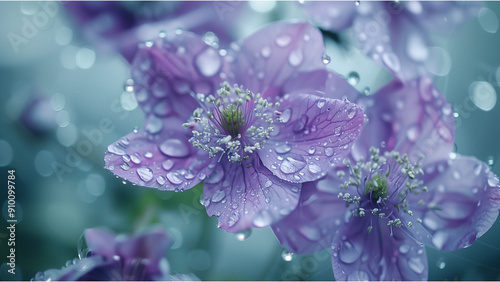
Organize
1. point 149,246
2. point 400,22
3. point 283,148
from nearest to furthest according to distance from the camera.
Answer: point 149,246
point 283,148
point 400,22

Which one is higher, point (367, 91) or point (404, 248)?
point (367, 91)

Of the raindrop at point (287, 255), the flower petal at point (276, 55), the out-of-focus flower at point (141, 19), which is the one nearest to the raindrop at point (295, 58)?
the flower petal at point (276, 55)

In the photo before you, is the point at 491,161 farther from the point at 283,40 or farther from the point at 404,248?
the point at 283,40

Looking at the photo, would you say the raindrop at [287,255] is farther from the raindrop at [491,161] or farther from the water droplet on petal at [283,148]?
the raindrop at [491,161]

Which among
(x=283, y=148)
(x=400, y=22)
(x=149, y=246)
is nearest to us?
(x=149, y=246)

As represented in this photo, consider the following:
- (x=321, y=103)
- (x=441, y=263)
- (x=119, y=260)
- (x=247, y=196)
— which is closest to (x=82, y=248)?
(x=119, y=260)
